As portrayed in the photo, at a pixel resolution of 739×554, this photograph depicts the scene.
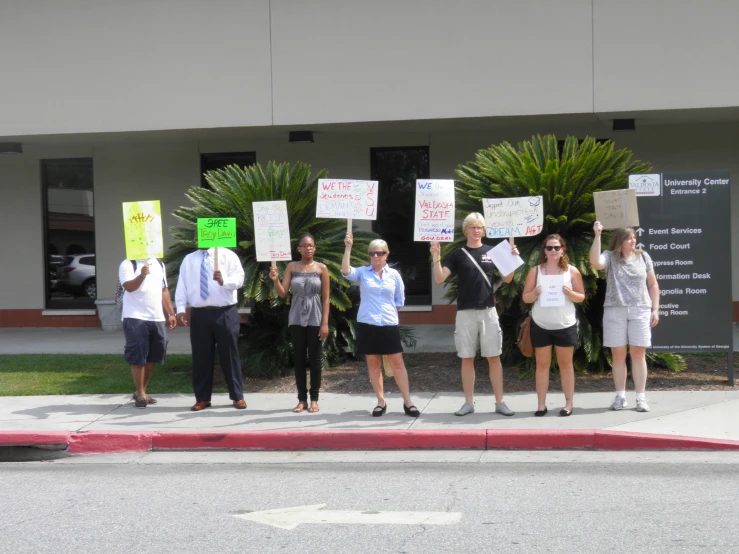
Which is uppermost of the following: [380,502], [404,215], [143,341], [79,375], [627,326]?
[404,215]

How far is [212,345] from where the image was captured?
9.45 metres

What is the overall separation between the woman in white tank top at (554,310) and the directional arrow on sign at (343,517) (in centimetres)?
297

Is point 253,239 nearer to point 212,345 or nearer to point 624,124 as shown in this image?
point 212,345

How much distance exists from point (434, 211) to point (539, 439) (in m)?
2.43

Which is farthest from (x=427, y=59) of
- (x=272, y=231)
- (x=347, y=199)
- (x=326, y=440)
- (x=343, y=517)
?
(x=343, y=517)

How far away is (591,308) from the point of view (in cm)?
1041

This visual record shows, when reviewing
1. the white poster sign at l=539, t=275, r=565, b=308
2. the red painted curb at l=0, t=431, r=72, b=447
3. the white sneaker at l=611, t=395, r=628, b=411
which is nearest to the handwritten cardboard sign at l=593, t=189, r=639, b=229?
the white poster sign at l=539, t=275, r=565, b=308

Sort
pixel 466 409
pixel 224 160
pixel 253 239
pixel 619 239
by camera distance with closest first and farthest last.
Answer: pixel 619 239 < pixel 466 409 < pixel 253 239 < pixel 224 160

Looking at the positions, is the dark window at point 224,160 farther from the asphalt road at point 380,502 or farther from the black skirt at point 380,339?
the asphalt road at point 380,502

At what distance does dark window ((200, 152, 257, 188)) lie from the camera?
16.3m

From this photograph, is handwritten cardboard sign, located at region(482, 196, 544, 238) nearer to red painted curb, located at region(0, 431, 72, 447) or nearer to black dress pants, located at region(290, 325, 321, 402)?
black dress pants, located at region(290, 325, 321, 402)

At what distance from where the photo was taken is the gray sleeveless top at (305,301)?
902 cm

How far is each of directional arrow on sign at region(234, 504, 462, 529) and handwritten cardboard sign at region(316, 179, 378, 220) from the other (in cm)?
361

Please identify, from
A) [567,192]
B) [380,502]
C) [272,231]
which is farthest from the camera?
[567,192]
